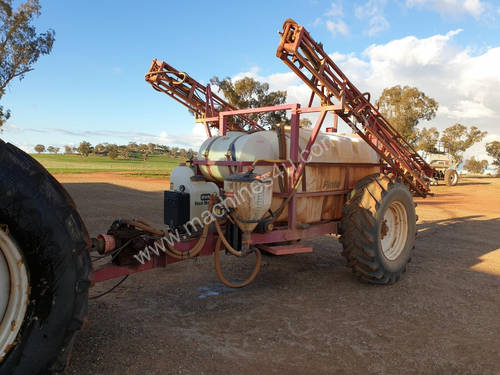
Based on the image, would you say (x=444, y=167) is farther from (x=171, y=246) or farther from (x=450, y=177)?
(x=171, y=246)

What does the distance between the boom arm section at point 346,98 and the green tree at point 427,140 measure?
128 ft

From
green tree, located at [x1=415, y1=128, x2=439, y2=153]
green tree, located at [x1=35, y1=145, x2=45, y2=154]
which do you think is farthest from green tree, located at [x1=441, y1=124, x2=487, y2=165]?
green tree, located at [x1=35, y1=145, x2=45, y2=154]

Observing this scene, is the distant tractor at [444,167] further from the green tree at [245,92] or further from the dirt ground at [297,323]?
the dirt ground at [297,323]

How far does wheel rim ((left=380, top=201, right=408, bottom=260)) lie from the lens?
5230 mm

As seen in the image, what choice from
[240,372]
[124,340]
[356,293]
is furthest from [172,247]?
[356,293]

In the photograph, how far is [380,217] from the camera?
464cm

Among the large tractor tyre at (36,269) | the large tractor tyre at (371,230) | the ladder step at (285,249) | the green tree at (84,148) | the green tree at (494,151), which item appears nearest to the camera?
the large tractor tyre at (36,269)

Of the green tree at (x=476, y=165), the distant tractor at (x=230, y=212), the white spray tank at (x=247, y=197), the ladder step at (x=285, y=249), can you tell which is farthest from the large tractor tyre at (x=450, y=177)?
the green tree at (x=476, y=165)

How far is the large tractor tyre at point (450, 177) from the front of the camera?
25.9 meters

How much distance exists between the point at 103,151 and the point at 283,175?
89261 millimetres

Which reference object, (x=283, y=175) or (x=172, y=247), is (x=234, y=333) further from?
(x=283, y=175)

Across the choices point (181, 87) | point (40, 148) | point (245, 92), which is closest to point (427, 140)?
point (245, 92)

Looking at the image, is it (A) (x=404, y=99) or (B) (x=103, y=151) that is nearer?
(A) (x=404, y=99)

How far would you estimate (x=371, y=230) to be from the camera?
15.0ft
